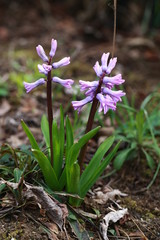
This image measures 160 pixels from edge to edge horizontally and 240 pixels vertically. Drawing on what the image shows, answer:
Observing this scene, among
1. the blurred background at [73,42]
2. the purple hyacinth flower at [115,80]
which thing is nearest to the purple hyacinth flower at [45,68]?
the purple hyacinth flower at [115,80]

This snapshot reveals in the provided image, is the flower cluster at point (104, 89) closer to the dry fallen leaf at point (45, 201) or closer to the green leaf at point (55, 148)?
the green leaf at point (55, 148)

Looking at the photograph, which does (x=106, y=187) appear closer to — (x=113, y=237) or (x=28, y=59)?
(x=113, y=237)

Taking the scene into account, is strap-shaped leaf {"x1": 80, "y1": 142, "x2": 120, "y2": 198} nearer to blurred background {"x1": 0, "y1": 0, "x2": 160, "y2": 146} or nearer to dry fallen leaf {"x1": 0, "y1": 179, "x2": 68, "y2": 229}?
dry fallen leaf {"x1": 0, "y1": 179, "x2": 68, "y2": 229}

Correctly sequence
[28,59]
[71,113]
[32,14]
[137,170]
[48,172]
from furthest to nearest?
[32,14]
[28,59]
[71,113]
[137,170]
[48,172]

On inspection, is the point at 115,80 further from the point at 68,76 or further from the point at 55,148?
the point at 68,76

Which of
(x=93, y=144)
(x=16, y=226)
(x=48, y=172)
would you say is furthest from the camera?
(x=93, y=144)

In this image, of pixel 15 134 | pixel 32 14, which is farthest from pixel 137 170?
pixel 32 14
